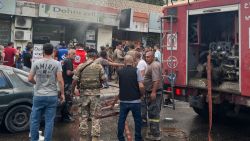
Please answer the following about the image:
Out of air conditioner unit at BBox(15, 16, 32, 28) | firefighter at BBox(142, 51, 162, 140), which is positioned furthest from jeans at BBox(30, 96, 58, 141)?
air conditioner unit at BBox(15, 16, 32, 28)

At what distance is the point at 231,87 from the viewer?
22.8 ft

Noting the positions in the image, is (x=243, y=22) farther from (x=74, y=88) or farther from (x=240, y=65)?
(x=74, y=88)

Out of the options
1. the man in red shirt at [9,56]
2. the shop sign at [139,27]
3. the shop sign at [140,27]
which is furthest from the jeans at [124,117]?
the shop sign at [140,27]

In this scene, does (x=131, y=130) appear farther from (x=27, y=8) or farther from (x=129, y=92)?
(x=27, y=8)

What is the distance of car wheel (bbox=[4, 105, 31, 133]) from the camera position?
6.93m

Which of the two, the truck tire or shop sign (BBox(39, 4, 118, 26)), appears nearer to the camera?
the truck tire

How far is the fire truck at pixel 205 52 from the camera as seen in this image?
6.82m

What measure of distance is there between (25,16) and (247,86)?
1313cm

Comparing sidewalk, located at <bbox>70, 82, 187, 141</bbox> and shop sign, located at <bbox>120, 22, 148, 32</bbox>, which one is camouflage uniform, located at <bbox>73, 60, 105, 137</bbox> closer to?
sidewalk, located at <bbox>70, 82, 187, 141</bbox>

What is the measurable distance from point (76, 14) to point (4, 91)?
40.3ft

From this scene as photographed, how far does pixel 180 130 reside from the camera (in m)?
7.50

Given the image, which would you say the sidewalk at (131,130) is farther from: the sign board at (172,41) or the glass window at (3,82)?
the glass window at (3,82)

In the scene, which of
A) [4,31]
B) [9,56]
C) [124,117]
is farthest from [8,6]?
[124,117]

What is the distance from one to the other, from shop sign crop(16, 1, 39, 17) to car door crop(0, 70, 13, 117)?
34.3 ft
